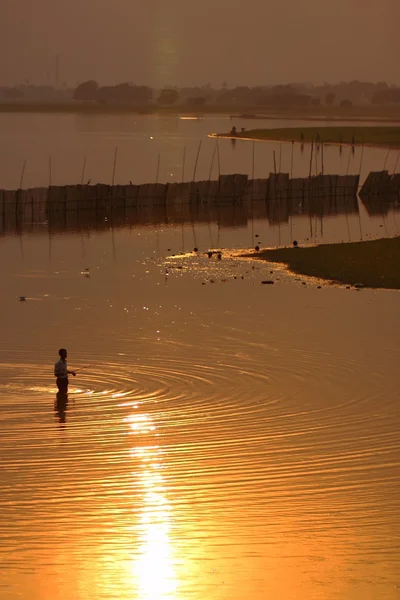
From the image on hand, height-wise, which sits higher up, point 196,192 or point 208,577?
point 196,192

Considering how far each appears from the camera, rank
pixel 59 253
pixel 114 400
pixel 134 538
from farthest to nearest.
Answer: pixel 59 253
pixel 114 400
pixel 134 538

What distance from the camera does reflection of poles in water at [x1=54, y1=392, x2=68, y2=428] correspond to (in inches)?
621

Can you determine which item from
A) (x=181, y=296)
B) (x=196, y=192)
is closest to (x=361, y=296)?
(x=181, y=296)

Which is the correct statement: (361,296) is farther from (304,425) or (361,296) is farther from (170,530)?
(170,530)

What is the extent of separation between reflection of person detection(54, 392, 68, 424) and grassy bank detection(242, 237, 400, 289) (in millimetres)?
12116

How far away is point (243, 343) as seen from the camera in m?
21.1

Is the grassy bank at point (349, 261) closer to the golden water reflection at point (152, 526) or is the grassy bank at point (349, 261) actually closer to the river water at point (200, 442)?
the river water at point (200, 442)

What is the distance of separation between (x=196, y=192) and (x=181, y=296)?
21322mm

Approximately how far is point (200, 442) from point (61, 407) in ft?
7.96

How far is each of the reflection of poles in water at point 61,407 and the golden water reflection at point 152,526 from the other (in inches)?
34.5

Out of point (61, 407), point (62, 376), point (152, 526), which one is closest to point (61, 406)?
point (61, 407)

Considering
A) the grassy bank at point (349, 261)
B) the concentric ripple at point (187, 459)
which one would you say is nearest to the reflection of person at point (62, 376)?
the concentric ripple at point (187, 459)

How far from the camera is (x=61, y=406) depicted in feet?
53.9

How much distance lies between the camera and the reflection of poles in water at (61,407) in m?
15.8
